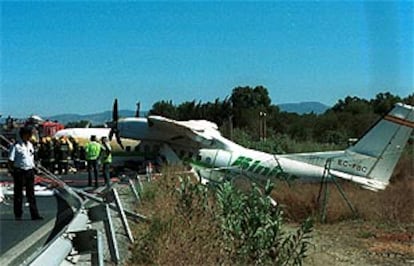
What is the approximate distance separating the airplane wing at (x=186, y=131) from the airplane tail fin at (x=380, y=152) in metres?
6.71

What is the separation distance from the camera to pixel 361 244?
14.2 meters

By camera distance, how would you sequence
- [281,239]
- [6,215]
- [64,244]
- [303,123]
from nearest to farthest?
1. [64,244]
2. [281,239]
3. [6,215]
4. [303,123]

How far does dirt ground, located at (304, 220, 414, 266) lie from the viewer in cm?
1208

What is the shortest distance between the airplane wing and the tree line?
14859 millimetres

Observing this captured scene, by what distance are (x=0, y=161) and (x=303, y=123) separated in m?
48.4

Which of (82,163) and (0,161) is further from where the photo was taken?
(82,163)

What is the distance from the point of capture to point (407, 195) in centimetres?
1811

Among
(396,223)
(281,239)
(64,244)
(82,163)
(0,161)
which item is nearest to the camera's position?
(64,244)

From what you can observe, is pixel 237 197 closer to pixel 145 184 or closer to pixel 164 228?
pixel 164 228

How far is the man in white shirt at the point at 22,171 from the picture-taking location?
12508mm

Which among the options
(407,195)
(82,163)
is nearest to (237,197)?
(407,195)

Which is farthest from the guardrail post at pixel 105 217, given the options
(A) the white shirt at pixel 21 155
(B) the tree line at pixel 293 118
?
(B) the tree line at pixel 293 118

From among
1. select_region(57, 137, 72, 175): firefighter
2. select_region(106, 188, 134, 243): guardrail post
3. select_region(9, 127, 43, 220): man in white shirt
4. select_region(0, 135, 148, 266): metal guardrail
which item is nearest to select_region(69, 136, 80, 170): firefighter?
select_region(57, 137, 72, 175): firefighter

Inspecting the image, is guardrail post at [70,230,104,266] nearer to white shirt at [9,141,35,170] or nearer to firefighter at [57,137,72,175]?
white shirt at [9,141,35,170]
